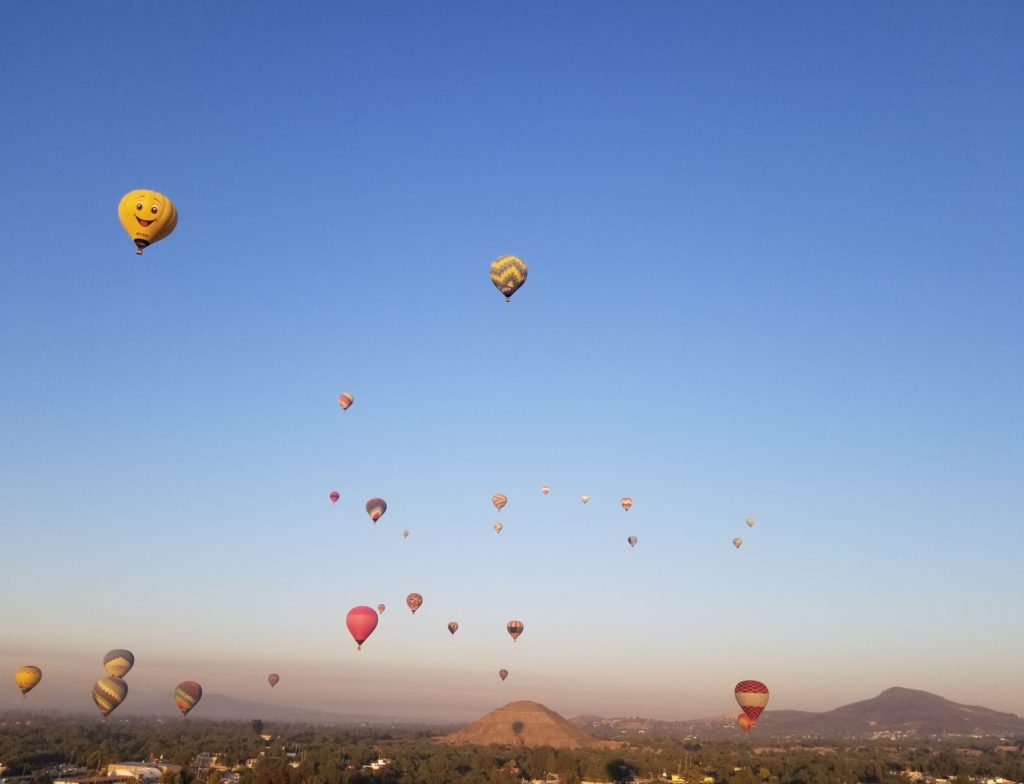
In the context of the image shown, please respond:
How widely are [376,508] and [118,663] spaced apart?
21.9 m

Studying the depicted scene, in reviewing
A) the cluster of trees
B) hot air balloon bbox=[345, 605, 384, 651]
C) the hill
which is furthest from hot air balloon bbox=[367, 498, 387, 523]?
the hill

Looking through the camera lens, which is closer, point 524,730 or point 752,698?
point 752,698

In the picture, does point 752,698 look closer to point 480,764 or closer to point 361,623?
point 361,623

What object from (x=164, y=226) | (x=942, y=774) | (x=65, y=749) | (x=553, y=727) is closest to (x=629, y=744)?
(x=553, y=727)

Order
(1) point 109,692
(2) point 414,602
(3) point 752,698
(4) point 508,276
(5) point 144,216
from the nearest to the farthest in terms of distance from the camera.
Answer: (5) point 144,216 < (4) point 508,276 < (3) point 752,698 < (1) point 109,692 < (2) point 414,602

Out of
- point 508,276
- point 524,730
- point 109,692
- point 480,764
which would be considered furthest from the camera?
point 524,730

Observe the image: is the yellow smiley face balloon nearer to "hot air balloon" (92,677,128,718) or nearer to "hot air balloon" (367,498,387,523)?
"hot air balloon" (367,498,387,523)

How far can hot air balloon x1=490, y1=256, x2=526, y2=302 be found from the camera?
4472 cm

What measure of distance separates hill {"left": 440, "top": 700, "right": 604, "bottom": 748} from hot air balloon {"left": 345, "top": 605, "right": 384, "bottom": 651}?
3377 inches

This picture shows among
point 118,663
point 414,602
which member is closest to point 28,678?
point 118,663

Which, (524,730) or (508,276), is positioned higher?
(508,276)

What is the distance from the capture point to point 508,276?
44.8 meters

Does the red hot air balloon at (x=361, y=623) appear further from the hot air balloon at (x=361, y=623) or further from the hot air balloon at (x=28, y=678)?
the hot air balloon at (x=28, y=678)

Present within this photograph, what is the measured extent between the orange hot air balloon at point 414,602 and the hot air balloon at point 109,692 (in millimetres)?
20546
